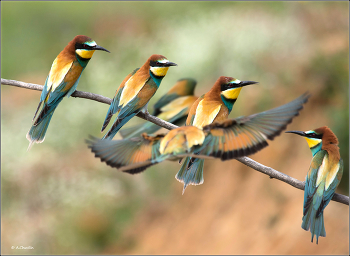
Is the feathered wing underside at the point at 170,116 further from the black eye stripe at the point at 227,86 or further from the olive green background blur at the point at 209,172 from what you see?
the olive green background blur at the point at 209,172

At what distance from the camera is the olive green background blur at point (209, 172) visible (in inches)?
153

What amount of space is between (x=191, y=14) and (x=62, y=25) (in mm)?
2836

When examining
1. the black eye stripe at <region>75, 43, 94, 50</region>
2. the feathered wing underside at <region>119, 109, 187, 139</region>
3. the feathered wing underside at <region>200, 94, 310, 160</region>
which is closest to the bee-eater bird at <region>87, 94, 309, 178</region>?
the feathered wing underside at <region>200, 94, 310, 160</region>

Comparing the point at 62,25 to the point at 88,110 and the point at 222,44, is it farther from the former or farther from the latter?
the point at 222,44

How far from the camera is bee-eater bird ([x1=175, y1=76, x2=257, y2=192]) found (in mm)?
1491

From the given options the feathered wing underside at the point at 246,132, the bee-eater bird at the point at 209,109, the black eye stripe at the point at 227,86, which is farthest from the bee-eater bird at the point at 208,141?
the black eye stripe at the point at 227,86

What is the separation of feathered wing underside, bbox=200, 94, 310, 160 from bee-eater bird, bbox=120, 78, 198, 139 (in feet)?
4.45

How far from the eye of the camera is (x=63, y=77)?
1732 millimetres

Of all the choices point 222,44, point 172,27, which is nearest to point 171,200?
point 222,44

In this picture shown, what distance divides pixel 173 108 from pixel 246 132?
1.54 metres

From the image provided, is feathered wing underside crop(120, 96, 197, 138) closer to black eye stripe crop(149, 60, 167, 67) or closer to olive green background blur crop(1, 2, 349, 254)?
black eye stripe crop(149, 60, 167, 67)

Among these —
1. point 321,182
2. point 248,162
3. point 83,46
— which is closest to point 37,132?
point 83,46

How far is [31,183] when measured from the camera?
448 cm

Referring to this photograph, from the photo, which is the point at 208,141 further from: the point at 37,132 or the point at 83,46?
the point at 37,132
